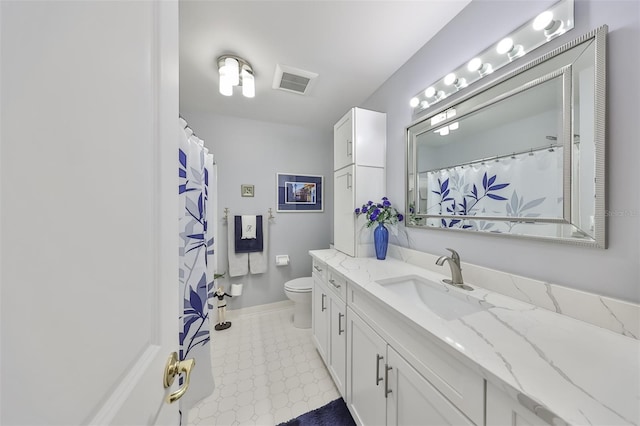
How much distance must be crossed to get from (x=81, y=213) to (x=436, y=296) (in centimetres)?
133

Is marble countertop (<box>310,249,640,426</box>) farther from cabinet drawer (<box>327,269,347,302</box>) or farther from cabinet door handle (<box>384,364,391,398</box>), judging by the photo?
cabinet drawer (<box>327,269,347,302</box>)

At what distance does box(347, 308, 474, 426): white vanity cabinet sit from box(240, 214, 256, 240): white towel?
5.31ft

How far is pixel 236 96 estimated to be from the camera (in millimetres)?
2143

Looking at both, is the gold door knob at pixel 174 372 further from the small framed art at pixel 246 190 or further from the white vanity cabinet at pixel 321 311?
the small framed art at pixel 246 190

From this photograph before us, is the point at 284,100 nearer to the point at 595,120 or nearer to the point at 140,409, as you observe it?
the point at 595,120

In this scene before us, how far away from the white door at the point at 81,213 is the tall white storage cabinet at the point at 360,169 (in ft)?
4.74

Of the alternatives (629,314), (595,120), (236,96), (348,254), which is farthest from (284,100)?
(629,314)

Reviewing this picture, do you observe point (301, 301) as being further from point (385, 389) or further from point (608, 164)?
point (608, 164)

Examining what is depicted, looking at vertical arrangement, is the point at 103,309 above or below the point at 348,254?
→ above

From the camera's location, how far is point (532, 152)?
3.08 ft

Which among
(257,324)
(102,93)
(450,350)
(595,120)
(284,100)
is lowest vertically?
(257,324)

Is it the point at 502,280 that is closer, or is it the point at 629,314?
the point at 629,314

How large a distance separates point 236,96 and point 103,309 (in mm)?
2270

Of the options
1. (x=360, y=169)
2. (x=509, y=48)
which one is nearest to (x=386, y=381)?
Answer: (x=360, y=169)
